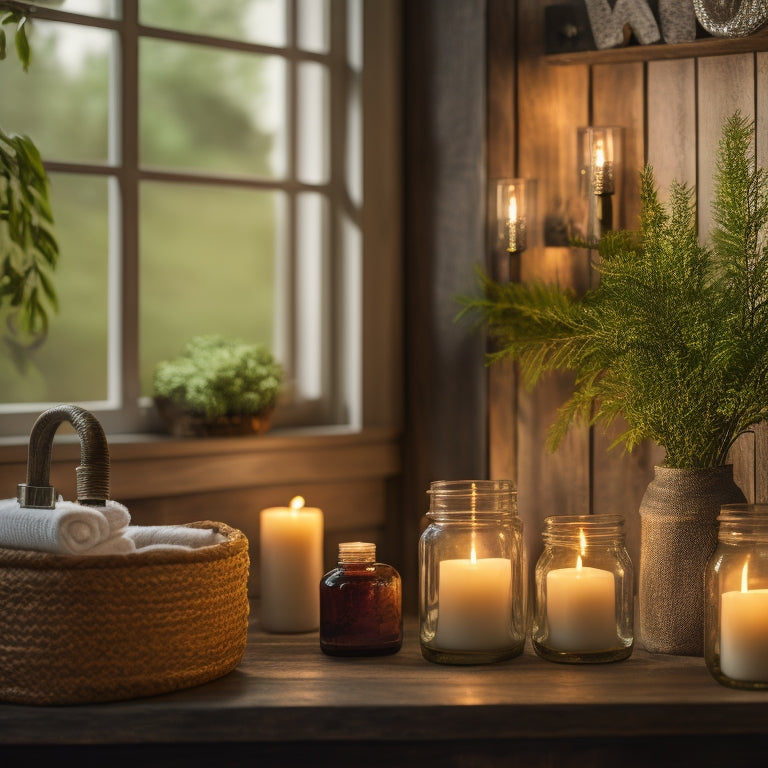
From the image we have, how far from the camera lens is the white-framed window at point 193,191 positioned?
1889 millimetres

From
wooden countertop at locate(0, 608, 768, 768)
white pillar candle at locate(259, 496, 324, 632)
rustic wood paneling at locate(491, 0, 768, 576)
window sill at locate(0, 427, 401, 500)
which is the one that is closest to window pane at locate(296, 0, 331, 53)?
rustic wood paneling at locate(491, 0, 768, 576)

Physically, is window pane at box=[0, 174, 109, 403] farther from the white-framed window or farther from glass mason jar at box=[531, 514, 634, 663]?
glass mason jar at box=[531, 514, 634, 663]

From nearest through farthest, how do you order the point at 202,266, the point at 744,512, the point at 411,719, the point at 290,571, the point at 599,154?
the point at 411,719 → the point at 744,512 → the point at 290,571 → the point at 599,154 → the point at 202,266

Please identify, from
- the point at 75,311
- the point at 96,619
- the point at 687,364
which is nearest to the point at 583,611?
the point at 687,364

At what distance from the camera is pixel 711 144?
1.80 meters

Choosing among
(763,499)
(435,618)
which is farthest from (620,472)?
(435,618)

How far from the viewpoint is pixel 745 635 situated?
1.36m

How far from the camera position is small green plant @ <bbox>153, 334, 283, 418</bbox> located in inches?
74.3

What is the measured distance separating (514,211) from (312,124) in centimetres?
48

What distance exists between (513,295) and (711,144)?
0.40 m

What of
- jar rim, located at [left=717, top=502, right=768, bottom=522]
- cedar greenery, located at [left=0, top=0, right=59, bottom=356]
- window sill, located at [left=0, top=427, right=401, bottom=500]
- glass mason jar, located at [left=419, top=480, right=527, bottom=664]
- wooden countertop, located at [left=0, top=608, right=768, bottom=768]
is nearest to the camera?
wooden countertop, located at [left=0, top=608, right=768, bottom=768]

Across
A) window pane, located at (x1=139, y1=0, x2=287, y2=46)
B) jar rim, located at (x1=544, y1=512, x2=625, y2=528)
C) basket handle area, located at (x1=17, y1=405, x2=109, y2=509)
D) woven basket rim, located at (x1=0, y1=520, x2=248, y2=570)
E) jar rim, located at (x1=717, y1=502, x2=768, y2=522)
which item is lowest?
woven basket rim, located at (x1=0, y1=520, x2=248, y2=570)

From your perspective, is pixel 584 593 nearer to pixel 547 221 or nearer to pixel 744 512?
pixel 744 512

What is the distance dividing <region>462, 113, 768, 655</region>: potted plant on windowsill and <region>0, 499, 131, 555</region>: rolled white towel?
72cm
